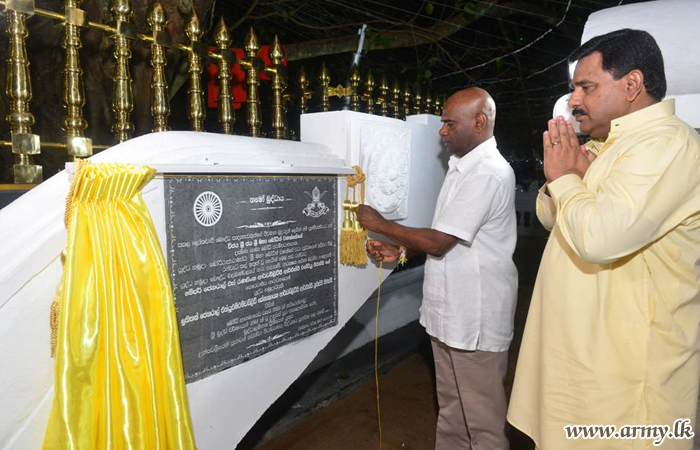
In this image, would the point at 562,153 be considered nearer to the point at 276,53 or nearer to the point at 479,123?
the point at 479,123

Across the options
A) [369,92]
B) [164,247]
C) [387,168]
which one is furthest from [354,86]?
[164,247]

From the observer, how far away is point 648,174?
1.53 m

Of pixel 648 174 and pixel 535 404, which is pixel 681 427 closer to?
pixel 535 404

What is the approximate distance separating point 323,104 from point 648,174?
217 cm

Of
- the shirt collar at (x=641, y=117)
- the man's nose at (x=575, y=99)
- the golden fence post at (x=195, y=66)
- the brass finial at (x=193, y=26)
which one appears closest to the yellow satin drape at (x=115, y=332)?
the golden fence post at (x=195, y=66)

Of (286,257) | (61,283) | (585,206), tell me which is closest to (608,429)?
(585,206)

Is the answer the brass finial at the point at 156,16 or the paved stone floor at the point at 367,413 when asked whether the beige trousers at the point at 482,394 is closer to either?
the paved stone floor at the point at 367,413

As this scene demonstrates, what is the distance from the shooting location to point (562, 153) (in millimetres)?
1837

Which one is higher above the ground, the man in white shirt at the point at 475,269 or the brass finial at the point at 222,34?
the brass finial at the point at 222,34

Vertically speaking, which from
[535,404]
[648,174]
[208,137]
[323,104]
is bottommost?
[535,404]

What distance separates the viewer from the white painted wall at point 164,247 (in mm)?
1624

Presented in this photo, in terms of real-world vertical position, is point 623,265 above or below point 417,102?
below

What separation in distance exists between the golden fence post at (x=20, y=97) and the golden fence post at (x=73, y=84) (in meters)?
0.14

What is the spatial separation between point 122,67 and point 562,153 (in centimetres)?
195
